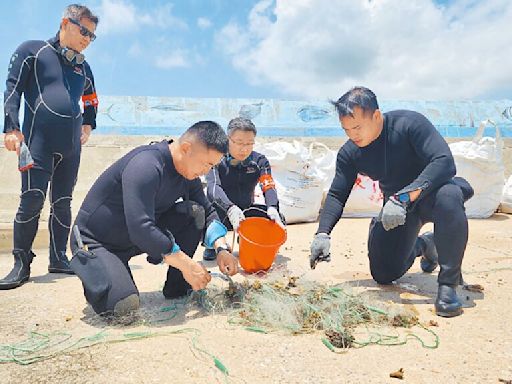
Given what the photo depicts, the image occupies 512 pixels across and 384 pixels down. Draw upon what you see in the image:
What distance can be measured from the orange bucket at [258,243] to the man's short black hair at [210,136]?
853 millimetres

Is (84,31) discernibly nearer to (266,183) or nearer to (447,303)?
(266,183)

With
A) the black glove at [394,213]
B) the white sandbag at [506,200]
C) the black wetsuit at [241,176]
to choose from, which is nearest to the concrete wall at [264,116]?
the white sandbag at [506,200]

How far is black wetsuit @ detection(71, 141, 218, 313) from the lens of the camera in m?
2.01

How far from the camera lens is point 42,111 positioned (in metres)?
2.88

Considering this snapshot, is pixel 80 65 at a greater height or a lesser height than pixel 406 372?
greater

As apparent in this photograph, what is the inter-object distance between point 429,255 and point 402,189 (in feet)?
2.76

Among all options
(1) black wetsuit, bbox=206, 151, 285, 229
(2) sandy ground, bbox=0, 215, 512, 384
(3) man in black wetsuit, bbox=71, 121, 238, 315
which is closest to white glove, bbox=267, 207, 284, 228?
(1) black wetsuit, bbox=206, 151, 285, 229

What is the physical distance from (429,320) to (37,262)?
2950 mm

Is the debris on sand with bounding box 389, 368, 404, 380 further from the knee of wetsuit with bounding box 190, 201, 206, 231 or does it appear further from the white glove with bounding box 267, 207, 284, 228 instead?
the white glove with bounding box 267, 207, 284, 228

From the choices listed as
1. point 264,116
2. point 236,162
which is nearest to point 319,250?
point 236,162

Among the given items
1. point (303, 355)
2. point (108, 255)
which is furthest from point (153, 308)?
point (303, 355)

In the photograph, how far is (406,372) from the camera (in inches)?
62.3

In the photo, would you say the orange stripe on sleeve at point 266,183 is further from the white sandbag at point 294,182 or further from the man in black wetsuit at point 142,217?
the white sandbag at point 294,182

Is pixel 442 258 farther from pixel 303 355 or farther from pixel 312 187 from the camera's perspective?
pixel 312 187
